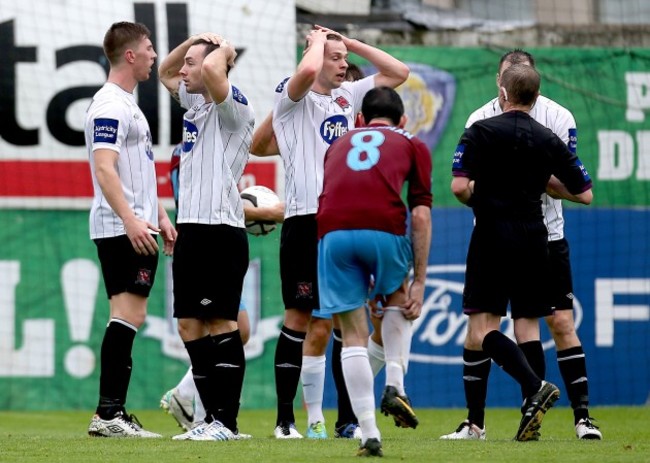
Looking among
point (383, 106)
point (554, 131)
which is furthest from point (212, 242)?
point (554, 131)

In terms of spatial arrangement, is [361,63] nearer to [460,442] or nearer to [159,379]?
[159,379]

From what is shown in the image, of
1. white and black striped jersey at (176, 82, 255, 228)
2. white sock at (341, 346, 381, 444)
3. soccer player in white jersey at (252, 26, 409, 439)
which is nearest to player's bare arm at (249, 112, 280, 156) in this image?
soccer player in white jersey at (252, 26, 409, 439)

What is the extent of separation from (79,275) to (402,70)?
558 centimetres

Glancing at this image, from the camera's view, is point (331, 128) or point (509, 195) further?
point (331, 128)

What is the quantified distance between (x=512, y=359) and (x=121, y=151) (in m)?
2.75

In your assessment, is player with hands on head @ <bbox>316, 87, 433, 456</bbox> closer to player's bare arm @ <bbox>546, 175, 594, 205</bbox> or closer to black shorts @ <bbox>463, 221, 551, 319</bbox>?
black shorts @ <bbox>463, 221, 551, 319</bbox>

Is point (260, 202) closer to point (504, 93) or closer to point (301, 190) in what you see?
point (301, 190)

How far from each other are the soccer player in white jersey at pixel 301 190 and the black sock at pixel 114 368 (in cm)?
94

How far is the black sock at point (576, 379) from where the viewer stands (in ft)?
26.9

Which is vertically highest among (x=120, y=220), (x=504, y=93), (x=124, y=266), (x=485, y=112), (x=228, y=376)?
(x=504, y=93)

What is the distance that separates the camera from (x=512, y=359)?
23.8 feet

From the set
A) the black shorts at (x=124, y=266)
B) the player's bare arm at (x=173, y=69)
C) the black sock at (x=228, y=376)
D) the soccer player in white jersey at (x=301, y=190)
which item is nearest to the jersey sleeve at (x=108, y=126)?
the player's bare arm at (x=173, y=69)

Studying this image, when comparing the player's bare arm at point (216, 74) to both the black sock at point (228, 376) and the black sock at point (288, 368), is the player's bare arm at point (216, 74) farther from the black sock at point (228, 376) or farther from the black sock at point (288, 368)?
the black sock at point (288, 368)

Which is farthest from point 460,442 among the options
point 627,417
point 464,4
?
point 464,4
